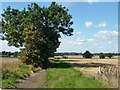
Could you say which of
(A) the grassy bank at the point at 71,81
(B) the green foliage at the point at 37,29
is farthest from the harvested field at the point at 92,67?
(B) the green foliage at the point at 37,29

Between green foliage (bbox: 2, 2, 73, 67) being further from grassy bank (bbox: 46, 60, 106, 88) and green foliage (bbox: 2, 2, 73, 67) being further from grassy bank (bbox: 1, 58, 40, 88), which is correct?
grassy bank (bbox: 46, 60, 106, 88)

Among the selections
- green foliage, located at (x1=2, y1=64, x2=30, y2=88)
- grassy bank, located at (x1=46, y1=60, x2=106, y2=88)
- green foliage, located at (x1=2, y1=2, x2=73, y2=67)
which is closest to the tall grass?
green foliage, located at (x1=2, y1=64, x2=30, y2=88)

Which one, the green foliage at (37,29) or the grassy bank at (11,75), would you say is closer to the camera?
the grassy bank at (11,75)

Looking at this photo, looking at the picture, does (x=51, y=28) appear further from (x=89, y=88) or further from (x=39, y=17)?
(x=89, y=88)

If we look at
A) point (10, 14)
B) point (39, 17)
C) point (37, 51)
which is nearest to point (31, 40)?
point (37, 51)

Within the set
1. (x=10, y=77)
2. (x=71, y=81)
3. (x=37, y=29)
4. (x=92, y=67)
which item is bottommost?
(x=92, y=67)

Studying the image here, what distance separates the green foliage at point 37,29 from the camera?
87.4ft

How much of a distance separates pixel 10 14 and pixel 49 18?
41.7 feet

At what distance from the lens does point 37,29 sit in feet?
91.5

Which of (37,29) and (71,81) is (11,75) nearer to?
(71,81)

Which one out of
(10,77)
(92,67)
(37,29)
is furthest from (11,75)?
(92,67)

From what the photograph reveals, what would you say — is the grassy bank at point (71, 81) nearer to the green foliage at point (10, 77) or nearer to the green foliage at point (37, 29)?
the green foliage at point (10, 77)

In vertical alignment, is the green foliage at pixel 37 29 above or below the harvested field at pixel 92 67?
above

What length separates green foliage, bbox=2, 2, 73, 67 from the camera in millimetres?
26625
